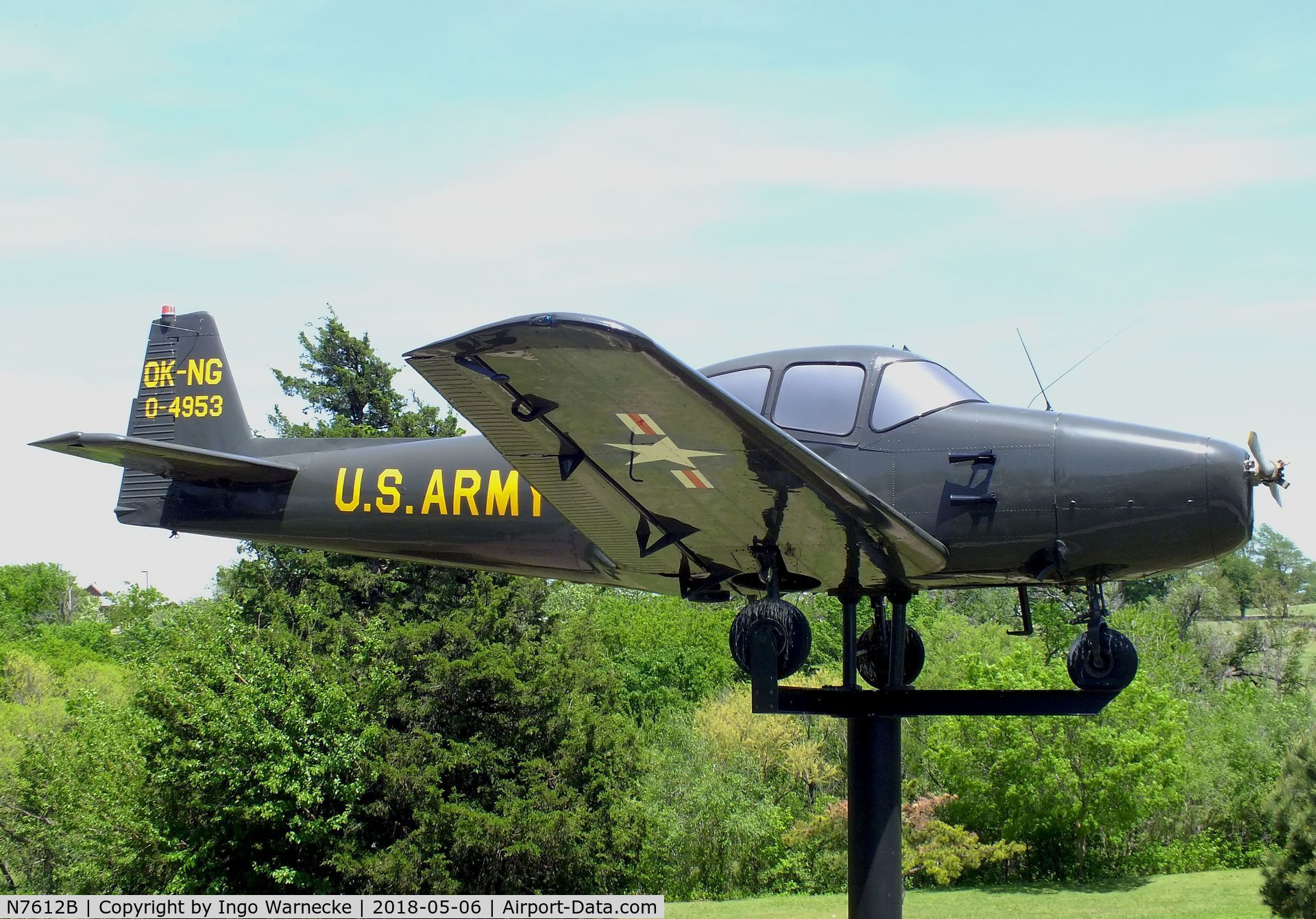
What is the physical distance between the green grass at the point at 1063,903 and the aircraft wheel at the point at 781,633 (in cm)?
2584

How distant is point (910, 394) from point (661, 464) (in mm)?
2156

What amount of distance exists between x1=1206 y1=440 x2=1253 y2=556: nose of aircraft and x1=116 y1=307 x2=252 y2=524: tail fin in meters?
9.15

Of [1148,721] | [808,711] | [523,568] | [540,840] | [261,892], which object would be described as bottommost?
[261,892]

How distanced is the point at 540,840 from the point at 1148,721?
711 inches

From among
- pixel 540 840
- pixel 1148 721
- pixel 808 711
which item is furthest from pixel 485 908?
pixel 1148 721

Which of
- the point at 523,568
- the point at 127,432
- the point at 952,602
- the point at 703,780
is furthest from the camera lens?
the point at 952,602

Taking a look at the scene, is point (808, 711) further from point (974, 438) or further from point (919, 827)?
point (919, 827)

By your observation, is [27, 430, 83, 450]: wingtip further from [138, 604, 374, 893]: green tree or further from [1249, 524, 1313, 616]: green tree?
[1249, 524, 1313, 616]: green tree

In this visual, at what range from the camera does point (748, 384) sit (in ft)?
26.8

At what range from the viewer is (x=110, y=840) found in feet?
102
